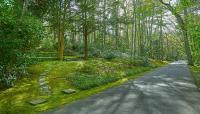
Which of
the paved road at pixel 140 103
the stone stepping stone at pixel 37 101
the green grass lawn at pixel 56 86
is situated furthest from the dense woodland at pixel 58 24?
the paved road at pixel 140 103

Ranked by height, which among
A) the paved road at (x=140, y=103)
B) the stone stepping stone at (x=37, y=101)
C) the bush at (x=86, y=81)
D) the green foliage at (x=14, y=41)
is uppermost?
the green foliage at (x=14, y=41)

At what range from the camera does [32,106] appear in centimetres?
1091

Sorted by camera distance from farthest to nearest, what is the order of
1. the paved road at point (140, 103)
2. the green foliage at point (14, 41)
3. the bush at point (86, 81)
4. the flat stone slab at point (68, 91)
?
the bush at point (86, 81)
the flat stone slab at point (68, 91)
the green foliage at point (14, 41)
the paved road at point (140, 103)

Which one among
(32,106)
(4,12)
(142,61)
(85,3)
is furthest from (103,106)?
(142,61)

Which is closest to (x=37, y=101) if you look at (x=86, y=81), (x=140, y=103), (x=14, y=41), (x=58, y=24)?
(x=14, y=41)

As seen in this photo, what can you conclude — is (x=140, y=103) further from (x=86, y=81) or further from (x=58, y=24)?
(x=58, y=24)

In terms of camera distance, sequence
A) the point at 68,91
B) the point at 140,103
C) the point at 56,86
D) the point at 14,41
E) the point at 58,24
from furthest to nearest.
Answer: the point at 58,24
the point at 56,86
the point at 68,91
the point at 14,41
the point at 140,103

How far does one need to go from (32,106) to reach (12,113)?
46.4 inches

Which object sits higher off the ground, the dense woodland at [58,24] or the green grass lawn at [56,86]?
the dense woodland at [58,24]

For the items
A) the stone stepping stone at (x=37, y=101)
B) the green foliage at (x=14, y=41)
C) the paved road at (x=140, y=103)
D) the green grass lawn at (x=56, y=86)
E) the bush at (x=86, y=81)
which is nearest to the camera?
the paved road at (x=140, y=103)

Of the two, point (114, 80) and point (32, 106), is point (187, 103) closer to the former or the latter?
point (32, 106)

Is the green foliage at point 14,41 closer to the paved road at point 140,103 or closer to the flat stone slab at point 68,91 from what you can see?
the flat stone slab at point 68,91

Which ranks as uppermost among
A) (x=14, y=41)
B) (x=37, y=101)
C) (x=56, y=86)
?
(x=14, y=41)

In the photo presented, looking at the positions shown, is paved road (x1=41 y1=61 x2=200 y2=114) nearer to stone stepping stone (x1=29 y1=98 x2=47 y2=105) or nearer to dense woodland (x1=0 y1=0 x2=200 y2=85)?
stone stepping stone (x1=29 y1=98 x2=47 y2=105)
